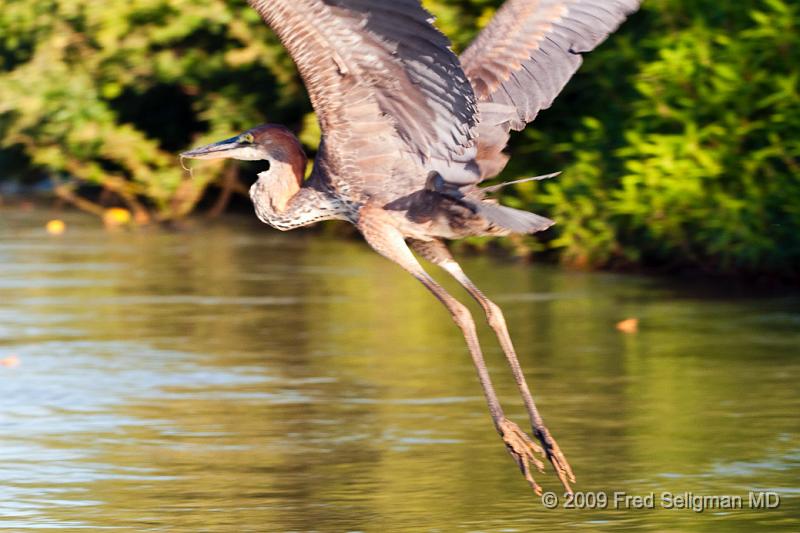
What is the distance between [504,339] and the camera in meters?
6.48

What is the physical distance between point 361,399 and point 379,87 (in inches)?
90.6

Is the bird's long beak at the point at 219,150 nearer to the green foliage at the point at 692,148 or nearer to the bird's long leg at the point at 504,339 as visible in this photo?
the bird's long leg at the point at 504,339

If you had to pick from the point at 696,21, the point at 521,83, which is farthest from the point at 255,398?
the point at 696,21

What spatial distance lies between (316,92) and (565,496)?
5.66ft

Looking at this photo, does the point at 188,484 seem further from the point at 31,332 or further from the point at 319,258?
the point at 319,258

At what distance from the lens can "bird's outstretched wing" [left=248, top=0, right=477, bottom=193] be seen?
19.5ft

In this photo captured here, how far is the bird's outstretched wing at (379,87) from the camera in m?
5.94

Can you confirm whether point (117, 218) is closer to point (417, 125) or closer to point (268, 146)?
point (268, 146)

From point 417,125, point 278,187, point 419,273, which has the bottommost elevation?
point 419,273

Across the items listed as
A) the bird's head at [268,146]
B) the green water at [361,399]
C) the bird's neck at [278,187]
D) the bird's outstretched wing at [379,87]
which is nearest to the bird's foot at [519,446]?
the green water at [361,399]

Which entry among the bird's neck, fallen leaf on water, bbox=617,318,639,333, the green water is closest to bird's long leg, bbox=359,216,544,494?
the bird's neck

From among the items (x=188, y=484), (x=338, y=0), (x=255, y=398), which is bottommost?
(x=255, y=398)

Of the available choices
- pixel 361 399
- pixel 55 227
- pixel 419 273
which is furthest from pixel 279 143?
pixel 55 227

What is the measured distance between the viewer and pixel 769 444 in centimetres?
705
